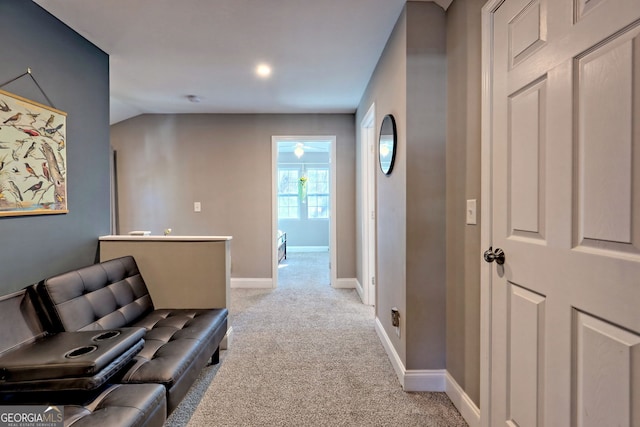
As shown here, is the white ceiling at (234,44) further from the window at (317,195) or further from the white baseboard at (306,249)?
the white baseboard at (306,249)

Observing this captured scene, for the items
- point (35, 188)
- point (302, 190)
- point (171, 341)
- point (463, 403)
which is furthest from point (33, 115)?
point (302, 190)

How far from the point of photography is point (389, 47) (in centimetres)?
217

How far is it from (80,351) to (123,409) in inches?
13.5

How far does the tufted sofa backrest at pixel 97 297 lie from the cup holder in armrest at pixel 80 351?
437 mm

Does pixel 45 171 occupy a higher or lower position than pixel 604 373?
higher

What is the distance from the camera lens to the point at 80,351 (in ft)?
3.99

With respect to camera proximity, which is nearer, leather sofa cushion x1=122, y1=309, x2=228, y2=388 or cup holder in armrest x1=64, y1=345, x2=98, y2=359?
cup holder in armrest x1=64, y1=345, x2=98, y2=359

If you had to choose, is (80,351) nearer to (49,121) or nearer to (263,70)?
(49,121)

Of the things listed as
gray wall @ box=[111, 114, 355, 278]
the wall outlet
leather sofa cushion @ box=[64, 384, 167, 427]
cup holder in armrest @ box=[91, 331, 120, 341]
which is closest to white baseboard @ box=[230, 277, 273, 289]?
gray wall @ box=[111, 114, 355, 278]

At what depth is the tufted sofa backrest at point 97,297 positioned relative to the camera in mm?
1544

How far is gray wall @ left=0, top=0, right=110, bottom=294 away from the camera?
1.67 m

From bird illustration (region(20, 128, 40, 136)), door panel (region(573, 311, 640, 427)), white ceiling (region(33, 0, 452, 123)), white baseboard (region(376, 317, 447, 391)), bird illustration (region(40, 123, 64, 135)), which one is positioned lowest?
white baseboard (region(376, 317, 447, 391))

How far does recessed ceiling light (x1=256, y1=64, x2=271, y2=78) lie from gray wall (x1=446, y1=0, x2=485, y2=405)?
159cm

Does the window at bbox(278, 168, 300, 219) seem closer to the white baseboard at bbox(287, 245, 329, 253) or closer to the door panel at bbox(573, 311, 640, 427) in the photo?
the white baseboard at bbox(287, 245, 329, 253)
